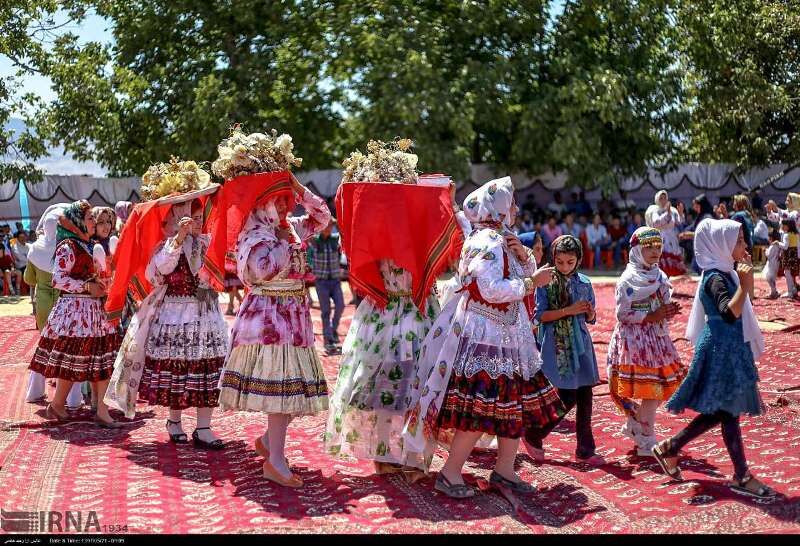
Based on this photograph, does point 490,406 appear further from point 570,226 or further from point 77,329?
point 570,226

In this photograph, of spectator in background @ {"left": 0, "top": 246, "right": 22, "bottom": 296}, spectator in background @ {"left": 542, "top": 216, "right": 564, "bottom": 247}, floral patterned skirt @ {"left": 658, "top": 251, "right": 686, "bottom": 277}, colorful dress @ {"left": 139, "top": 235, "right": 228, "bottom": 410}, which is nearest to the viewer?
colorful dress @ {"left": 139, "top": 235, "right": 228, "bottom": 410}

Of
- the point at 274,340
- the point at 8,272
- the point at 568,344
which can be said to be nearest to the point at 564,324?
the point at 568,344

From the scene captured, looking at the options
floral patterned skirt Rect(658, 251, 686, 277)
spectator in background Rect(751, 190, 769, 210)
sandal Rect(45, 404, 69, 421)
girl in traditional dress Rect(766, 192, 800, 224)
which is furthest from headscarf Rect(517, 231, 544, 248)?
spectator in background Rect(751, 190, 769, 210)

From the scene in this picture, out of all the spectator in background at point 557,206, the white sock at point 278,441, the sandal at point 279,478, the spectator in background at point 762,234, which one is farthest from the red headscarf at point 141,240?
the spectator in background at point 557,206

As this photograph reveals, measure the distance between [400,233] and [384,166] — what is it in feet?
1.76

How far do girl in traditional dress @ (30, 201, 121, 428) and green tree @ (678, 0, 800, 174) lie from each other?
23101mm

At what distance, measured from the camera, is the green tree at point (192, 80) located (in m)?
25.9

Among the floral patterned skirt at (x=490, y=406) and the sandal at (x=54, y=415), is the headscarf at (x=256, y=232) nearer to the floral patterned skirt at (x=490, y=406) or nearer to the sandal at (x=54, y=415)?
the floral patterned skirt at (x=490, y=406)

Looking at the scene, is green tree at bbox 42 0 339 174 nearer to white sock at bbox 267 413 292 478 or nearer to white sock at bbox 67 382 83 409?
white sock at bbox 67 382 83 409

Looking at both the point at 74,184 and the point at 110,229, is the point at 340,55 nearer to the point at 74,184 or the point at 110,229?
the point at 74,184

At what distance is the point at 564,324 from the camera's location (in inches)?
274

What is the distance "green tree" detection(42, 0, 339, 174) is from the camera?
25875 millimetres

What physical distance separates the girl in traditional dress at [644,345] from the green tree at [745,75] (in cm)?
2252

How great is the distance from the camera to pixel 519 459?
6945 mm
